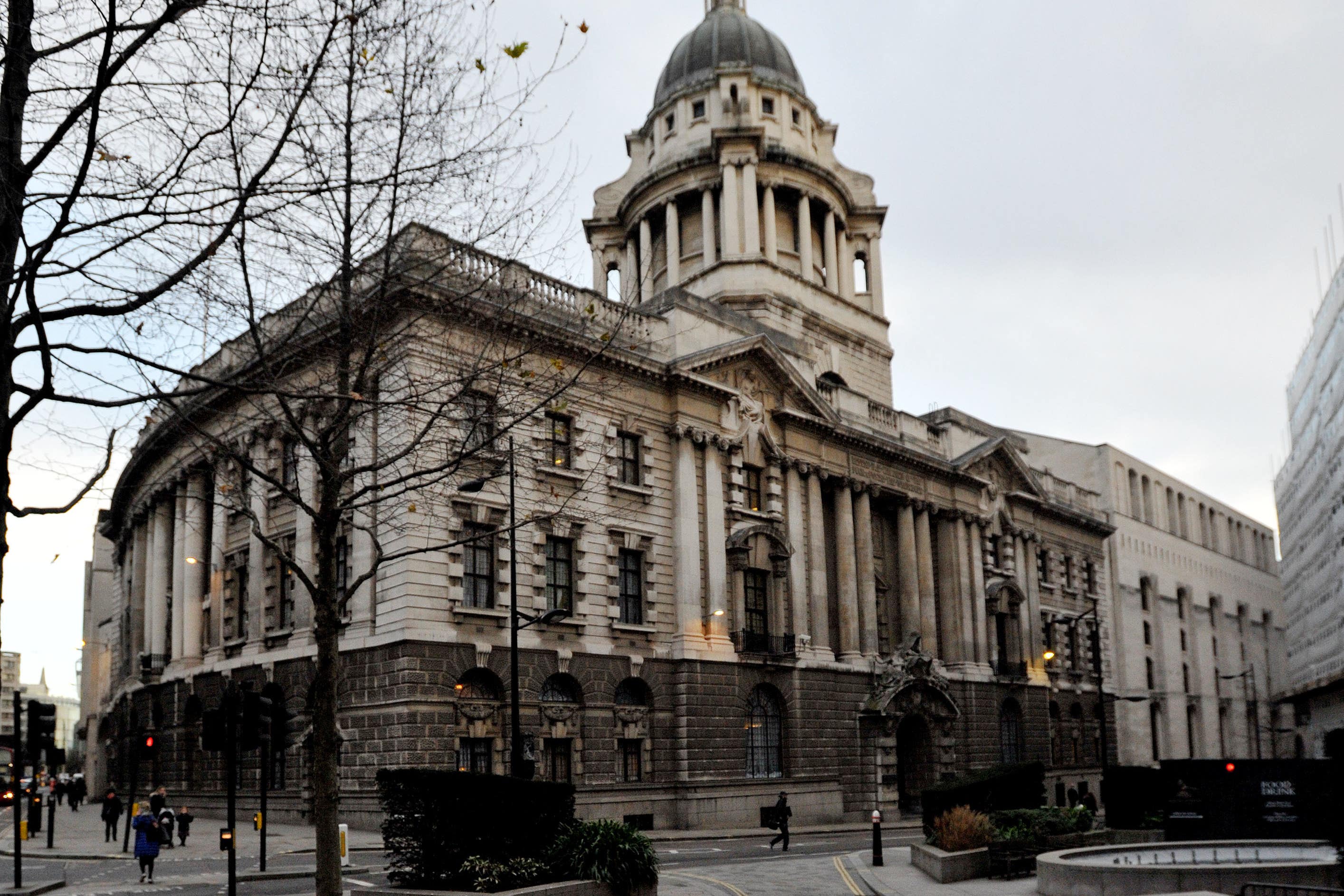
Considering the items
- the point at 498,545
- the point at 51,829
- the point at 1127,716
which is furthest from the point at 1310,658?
the point at 51,829

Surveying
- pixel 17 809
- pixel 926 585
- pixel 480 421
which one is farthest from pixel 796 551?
pixel 480 421

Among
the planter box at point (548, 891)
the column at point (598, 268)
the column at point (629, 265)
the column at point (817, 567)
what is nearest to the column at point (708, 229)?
the column at point (629, 265)

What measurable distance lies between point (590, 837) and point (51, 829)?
2218 centimetres

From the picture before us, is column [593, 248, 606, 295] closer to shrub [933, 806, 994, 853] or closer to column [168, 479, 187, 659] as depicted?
column [168, 479, 187, 659]

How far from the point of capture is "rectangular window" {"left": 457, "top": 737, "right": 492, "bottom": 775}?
110 feet

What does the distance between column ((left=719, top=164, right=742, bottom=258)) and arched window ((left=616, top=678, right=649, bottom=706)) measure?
2504 cm

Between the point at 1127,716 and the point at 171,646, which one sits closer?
the point at 171,646

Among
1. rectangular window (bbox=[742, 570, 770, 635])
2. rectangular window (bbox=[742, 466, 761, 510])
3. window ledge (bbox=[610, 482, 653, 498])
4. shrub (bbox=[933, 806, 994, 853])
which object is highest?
rectangular window (bbox=[742, 466, 761, 510])

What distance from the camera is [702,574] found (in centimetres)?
4072

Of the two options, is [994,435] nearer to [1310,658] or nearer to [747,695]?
[747,695]

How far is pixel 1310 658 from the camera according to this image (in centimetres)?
8538

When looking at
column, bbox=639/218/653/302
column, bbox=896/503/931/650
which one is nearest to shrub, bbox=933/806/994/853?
column, bbox=896/503/931/650

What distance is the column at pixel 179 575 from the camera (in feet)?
145

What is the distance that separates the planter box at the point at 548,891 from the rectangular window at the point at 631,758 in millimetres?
19876
